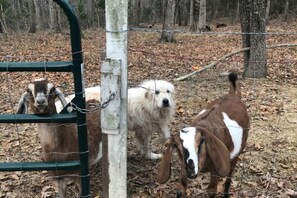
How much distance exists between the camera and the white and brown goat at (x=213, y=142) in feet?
10.8

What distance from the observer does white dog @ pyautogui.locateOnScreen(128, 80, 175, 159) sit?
221 inches

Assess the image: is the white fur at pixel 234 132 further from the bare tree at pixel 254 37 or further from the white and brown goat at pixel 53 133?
the bare tree at pixel 254 37

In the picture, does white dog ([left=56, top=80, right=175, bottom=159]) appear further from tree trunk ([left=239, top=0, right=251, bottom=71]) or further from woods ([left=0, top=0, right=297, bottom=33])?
woods ([left=0, top=0, right=297, bottom=33])

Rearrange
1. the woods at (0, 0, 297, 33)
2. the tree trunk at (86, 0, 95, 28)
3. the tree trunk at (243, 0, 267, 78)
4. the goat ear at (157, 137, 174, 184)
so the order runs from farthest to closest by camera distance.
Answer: the tree trunk at (86, 0, 95, 28)
the woods at (0, 0, 297, 33)
the tree trunk at (243, 0, 267, 78)
the goat ear at (157, 137, 174, 184)

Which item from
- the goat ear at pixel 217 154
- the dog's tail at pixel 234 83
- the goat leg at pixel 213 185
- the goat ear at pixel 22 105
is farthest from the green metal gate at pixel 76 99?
the dog's tail at pixel 234 83

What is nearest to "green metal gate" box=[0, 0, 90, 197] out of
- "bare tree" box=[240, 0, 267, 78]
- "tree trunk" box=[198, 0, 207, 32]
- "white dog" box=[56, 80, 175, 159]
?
"white dog" box=[56, 80, 175, 159]

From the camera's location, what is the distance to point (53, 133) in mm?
3838

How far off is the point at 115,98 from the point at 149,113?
8.88ft

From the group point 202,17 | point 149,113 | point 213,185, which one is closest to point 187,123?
point 149,113

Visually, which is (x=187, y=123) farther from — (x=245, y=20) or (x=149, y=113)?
(x=245, y=20)

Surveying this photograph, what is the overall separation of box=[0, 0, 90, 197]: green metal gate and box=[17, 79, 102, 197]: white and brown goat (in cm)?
38

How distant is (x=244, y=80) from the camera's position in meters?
9.02

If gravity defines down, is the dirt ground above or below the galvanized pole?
below

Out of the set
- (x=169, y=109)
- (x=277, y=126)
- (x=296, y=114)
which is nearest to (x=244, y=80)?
(x=296, y=114)
